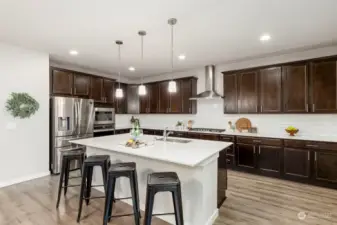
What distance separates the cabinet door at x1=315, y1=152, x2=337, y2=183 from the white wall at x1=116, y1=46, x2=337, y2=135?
2.25 feet

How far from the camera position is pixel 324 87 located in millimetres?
3551

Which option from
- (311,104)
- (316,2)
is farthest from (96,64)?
(311,104)

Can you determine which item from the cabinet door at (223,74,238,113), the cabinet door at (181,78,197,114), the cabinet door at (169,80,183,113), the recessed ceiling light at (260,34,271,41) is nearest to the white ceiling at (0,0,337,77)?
the recessed ceiling light at (260,34,271,41)

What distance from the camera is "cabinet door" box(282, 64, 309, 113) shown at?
375 cm

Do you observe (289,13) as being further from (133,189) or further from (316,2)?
(133,189)

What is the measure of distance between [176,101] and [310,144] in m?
3.37

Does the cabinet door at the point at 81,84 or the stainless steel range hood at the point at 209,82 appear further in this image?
the stainless steel range hood at the point at 209,82

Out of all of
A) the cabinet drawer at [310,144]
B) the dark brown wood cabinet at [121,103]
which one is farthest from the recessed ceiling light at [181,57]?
the cabinet drawer at [310,144]

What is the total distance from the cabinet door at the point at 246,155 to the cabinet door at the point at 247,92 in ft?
2.84

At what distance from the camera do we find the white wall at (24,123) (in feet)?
11.3

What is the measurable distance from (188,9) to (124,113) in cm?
467

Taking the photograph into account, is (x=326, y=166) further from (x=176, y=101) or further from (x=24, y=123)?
(x=24, y=123)

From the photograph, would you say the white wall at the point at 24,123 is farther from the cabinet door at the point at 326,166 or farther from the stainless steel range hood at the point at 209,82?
the cabinet door at the point at 326,166

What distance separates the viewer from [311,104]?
145 inches
